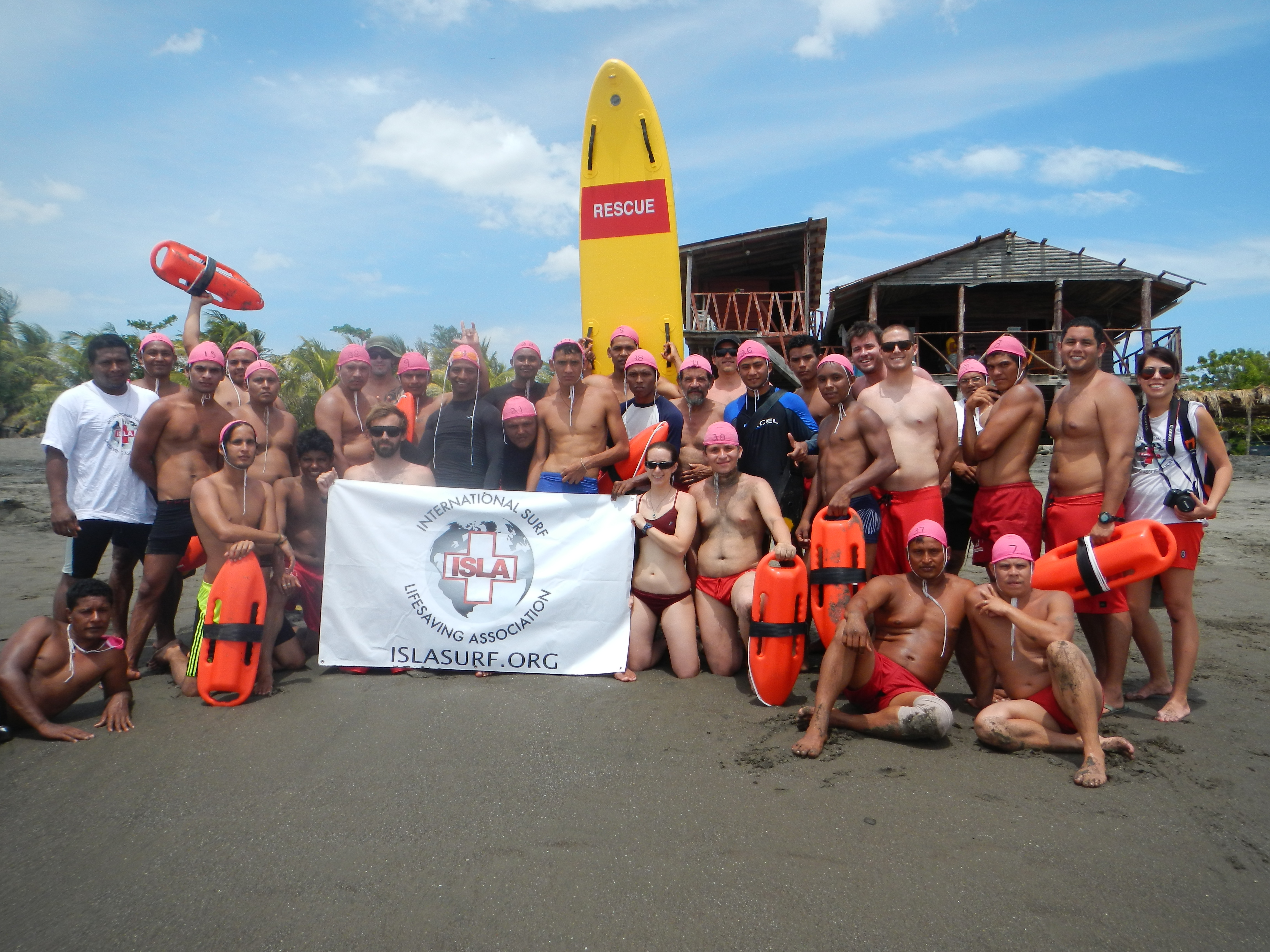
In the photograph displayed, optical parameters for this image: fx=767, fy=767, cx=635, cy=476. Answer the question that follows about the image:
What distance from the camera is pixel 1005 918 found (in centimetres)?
220

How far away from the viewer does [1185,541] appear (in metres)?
3.99

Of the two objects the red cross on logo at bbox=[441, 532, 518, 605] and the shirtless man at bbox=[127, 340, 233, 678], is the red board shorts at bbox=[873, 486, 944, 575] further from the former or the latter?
the shirtless man at bbox=[127, 340, 233, 678]

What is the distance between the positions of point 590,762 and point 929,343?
1584 cm

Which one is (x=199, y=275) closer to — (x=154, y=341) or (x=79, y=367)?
(x=154, y=341)

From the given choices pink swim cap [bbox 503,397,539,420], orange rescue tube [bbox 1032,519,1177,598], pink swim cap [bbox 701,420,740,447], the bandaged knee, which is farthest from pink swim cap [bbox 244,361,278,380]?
orange rescue tube [bbox 1032,519,1177,598]

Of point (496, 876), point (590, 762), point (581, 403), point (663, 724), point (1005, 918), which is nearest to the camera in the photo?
Result: point (1005, 918)

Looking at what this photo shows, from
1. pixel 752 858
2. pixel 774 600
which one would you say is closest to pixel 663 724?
pixel 774 600

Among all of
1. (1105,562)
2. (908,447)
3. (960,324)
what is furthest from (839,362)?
(960,324)

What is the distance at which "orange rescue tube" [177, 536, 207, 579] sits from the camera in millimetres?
4844

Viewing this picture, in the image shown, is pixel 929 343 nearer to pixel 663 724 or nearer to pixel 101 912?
A: pixel 663 724

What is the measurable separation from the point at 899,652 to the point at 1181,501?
1694mm

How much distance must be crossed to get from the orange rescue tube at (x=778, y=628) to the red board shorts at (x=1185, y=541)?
1.92m

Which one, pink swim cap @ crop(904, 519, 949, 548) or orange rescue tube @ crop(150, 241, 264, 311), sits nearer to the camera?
pink swim cap @ crop(904, 519, 949, 548)

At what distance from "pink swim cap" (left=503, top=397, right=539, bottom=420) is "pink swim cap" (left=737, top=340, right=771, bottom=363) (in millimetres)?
1418
